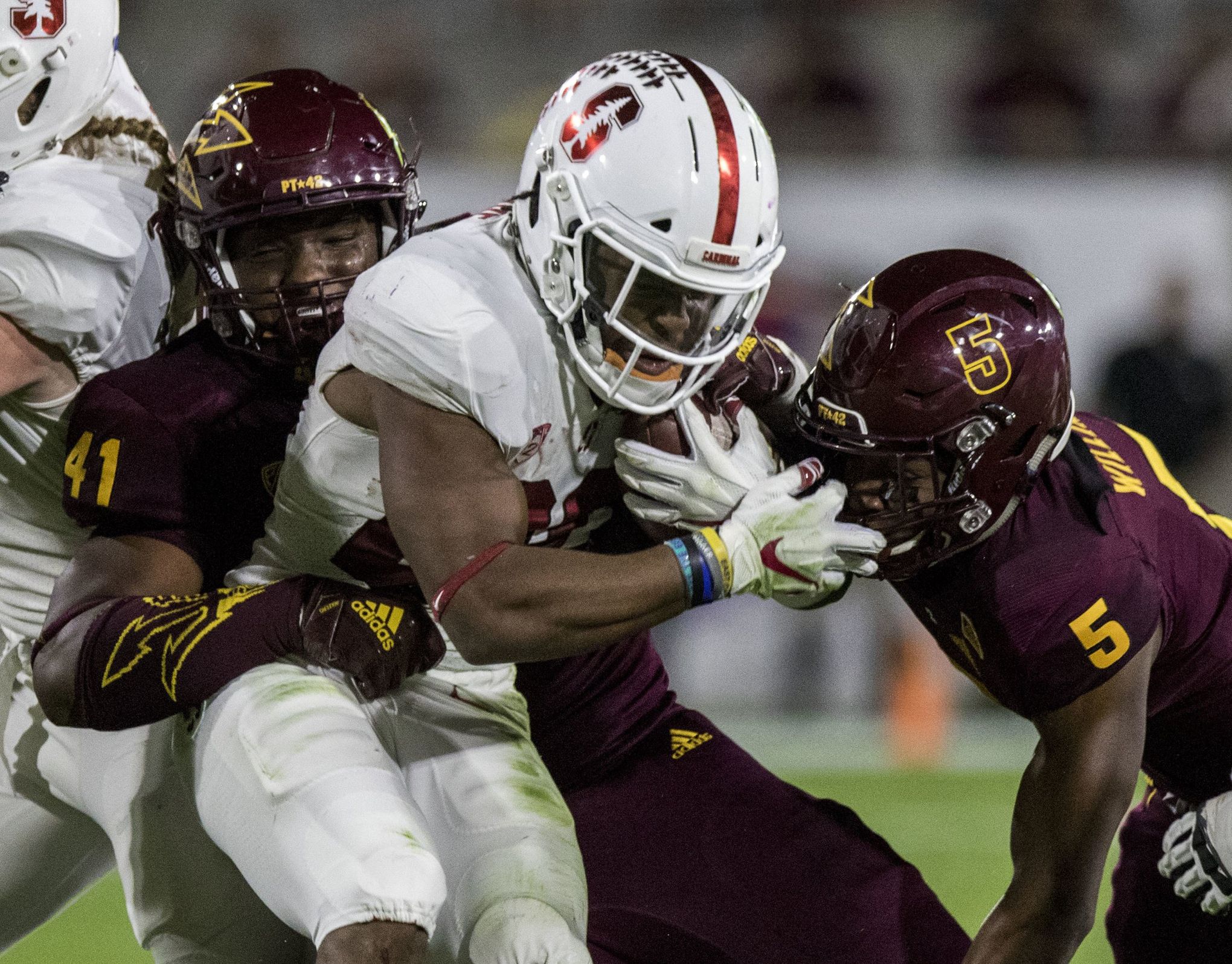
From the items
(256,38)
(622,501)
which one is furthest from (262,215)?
(256,38)

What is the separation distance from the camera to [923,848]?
556 cm

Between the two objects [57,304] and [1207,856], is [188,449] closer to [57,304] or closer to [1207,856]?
[57,304]

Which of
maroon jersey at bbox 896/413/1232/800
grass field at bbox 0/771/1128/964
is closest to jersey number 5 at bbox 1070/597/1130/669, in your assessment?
maroon jersey at bbox 896/413/1232/800

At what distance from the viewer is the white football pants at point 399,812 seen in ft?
7.73

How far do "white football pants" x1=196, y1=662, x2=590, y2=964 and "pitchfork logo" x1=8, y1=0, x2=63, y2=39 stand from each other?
1384 millimetres

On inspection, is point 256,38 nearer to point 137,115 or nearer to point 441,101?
point 441,101

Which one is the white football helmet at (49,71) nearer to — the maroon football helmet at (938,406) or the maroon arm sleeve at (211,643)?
the maroon arm sleeve at (211,643)

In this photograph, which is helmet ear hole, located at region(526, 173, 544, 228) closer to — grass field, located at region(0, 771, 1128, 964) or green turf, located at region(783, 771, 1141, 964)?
grass field, located at region(0, 771, 1128, 964)

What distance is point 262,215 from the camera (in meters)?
2.97

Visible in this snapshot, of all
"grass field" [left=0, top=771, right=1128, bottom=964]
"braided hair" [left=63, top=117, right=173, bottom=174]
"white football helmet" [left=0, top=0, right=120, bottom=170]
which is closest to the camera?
"white football helmet" [left=0, top=0, right=120, bottom=170]

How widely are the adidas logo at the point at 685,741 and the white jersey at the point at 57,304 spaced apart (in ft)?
3.96

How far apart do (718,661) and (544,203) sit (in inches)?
223

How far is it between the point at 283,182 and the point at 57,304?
→ 449 mm

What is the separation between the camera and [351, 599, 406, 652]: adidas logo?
262 centimetres
